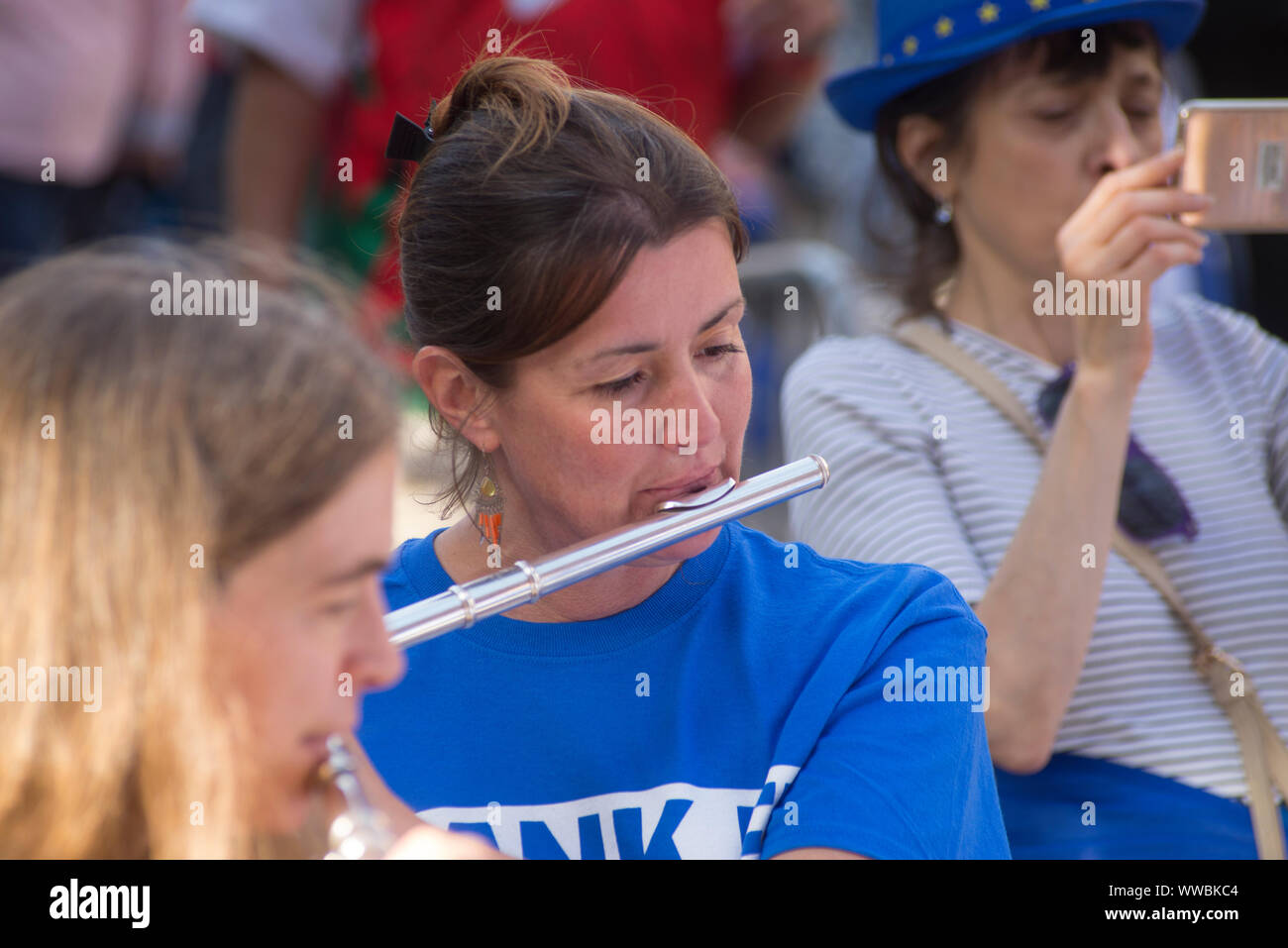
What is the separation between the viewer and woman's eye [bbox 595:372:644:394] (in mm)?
1388

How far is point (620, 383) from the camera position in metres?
1.39

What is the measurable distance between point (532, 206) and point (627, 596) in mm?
396

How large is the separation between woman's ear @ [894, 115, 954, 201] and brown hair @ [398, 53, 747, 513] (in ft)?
1.89

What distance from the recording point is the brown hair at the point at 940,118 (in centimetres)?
184

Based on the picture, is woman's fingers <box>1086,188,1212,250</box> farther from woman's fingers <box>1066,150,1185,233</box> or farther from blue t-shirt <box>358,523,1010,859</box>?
blue t-shirt <box>358,523,1010,859</box>

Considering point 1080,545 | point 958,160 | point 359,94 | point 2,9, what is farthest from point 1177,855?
point 2,9

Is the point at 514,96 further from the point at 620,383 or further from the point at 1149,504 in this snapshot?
the point at 1149,504

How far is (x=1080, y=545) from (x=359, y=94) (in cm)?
173

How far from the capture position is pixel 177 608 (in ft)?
3.10

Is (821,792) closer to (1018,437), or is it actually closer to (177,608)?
(177,608)
